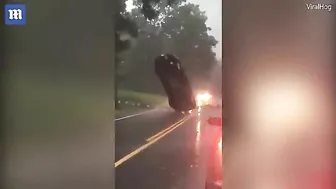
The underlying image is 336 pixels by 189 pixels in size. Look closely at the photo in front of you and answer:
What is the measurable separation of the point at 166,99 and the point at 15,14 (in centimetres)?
47

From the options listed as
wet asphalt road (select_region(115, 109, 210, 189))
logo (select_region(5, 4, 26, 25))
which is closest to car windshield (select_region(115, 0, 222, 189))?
wet asphalt road (select_region(115, 109, 210, 189))

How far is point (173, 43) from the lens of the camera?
1.35 metres

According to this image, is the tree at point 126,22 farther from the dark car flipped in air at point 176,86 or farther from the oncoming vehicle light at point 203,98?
the oncoming vehicle light at point 203,98

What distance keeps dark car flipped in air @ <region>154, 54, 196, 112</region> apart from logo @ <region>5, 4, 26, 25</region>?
0.38m

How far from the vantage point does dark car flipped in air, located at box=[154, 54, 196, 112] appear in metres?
1.35

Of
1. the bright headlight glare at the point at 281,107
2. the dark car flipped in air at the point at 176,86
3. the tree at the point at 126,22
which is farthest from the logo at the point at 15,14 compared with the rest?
the bright headlight glare at the point at 281,107

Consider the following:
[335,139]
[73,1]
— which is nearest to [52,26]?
[73,1]

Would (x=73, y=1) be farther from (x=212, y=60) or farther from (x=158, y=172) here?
(x=158, y=172)

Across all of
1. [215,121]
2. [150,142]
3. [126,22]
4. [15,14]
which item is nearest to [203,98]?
[215,121]

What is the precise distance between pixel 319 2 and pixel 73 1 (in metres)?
0.64

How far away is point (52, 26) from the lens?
1.38 m

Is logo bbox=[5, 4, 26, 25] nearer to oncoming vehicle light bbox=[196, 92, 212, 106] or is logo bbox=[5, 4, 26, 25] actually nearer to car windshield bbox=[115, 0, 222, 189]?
car windshield bbox=[115, 0, 222, 189]

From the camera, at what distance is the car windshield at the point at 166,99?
134cm

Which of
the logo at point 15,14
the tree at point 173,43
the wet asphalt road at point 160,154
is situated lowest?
the wet asphalt road at point 160,154
